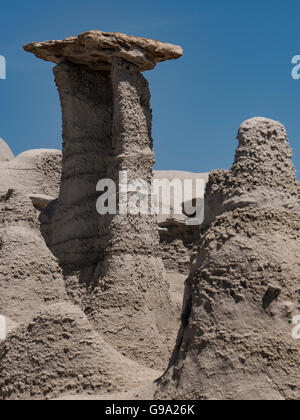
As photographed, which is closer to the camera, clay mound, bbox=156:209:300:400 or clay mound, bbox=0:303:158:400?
clay mound, bbox=156:209:300:400

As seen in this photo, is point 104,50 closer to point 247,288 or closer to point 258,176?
point 258,176

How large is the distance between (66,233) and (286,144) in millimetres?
5756

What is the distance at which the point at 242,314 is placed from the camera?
742 centimetres

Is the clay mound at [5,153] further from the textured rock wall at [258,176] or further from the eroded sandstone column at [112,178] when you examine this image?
the textured rock wall at [258,176]

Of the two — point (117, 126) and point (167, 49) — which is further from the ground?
point (167, 49)

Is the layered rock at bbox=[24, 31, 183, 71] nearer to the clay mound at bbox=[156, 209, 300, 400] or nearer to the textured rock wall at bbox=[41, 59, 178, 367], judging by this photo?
the textured rock wall at bbox=[41, 59, 178, 367]

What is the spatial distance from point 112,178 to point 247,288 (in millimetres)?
6030

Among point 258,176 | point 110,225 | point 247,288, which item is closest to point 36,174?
point 110,225

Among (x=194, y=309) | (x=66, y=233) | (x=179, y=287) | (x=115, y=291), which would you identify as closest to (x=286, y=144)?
(x=194, y=309)

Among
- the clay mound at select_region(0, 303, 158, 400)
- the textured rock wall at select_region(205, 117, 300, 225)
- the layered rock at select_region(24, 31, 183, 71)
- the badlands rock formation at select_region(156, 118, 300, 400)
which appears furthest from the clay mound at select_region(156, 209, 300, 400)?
the layered rock at select_region(24, 31, 183, 71)

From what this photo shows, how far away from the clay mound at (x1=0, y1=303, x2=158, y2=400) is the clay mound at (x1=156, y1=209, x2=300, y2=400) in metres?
1.10

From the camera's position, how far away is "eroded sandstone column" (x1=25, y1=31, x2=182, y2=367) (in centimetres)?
1220

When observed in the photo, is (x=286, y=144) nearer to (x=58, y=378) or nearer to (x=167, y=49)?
(x=58, y=378)

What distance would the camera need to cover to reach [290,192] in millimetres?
8039
